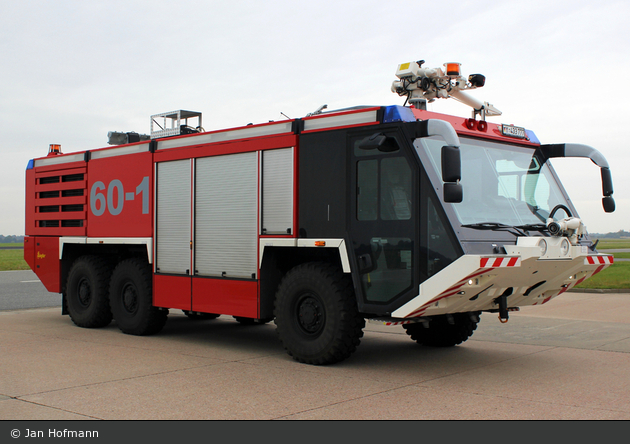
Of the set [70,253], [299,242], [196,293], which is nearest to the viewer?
[299,242]

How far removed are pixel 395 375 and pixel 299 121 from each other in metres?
3.18

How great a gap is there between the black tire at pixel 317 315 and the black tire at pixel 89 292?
13.5ft

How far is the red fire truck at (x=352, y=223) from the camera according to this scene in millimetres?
6949

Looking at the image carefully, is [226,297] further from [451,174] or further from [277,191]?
[451,174]

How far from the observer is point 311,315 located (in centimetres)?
784

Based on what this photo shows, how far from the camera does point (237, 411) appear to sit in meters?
5.65

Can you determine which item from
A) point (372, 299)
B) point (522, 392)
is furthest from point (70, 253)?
point (522, 392)

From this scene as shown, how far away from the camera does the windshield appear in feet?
23.5

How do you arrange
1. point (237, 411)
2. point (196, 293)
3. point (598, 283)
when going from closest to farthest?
point (237, 411) < point (196, 293) < point (598, 283)

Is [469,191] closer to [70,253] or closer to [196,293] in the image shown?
[196,293]

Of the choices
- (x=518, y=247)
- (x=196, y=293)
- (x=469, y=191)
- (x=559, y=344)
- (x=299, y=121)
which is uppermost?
(x=299, y=121)

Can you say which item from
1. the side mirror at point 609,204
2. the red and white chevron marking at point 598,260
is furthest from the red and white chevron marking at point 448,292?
the side mirror at point 609,204

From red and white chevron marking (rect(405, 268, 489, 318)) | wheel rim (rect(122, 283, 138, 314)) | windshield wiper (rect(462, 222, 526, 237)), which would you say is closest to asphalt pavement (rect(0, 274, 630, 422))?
wheel rim (rect(122, 283, 138, 314))

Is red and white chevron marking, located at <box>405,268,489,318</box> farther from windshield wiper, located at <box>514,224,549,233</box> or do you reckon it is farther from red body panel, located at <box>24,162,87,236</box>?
red body panel, located at <box>24,162,87,236</box>
